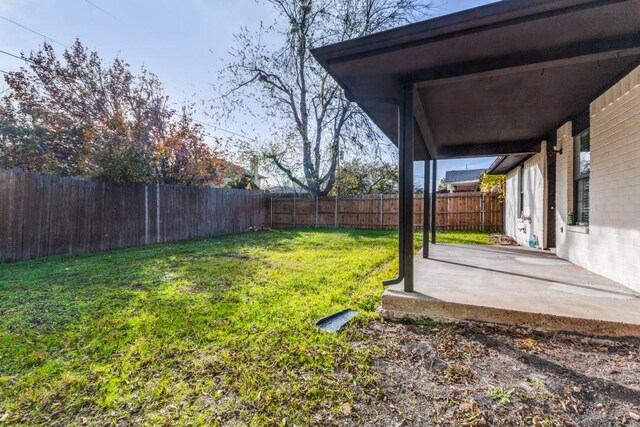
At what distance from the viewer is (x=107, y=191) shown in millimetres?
7508

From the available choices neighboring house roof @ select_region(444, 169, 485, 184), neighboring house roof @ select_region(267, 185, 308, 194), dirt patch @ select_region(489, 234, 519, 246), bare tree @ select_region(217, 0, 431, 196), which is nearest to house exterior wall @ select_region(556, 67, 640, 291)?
dirt patch @ select_region(489, 234, 519, 246)

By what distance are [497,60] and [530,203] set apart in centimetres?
585

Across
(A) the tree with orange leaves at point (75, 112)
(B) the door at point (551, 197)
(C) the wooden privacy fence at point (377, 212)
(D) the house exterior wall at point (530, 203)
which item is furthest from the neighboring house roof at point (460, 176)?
(A) the tree with orange leaves at point (75, 112)

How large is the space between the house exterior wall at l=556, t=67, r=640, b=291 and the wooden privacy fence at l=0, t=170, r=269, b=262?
960 centimetres

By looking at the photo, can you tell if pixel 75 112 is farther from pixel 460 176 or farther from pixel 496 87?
pixel 460 176

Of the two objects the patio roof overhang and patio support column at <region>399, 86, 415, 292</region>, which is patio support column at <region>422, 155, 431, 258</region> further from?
patio support column at <region>399, 86, 415, 292</region>

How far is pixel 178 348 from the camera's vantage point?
7.45ft

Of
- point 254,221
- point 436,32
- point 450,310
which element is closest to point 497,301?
point 450,310

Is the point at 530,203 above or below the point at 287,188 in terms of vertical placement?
below

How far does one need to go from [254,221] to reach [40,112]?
8.00 meters

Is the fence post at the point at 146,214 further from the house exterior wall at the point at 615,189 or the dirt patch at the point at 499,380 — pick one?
the house exterior wall at the point at 615,189

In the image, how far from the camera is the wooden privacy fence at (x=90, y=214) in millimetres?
5918

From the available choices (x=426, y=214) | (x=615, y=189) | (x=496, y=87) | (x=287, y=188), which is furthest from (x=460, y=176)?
(x=496, y=87)

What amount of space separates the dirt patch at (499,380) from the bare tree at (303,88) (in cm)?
1239
